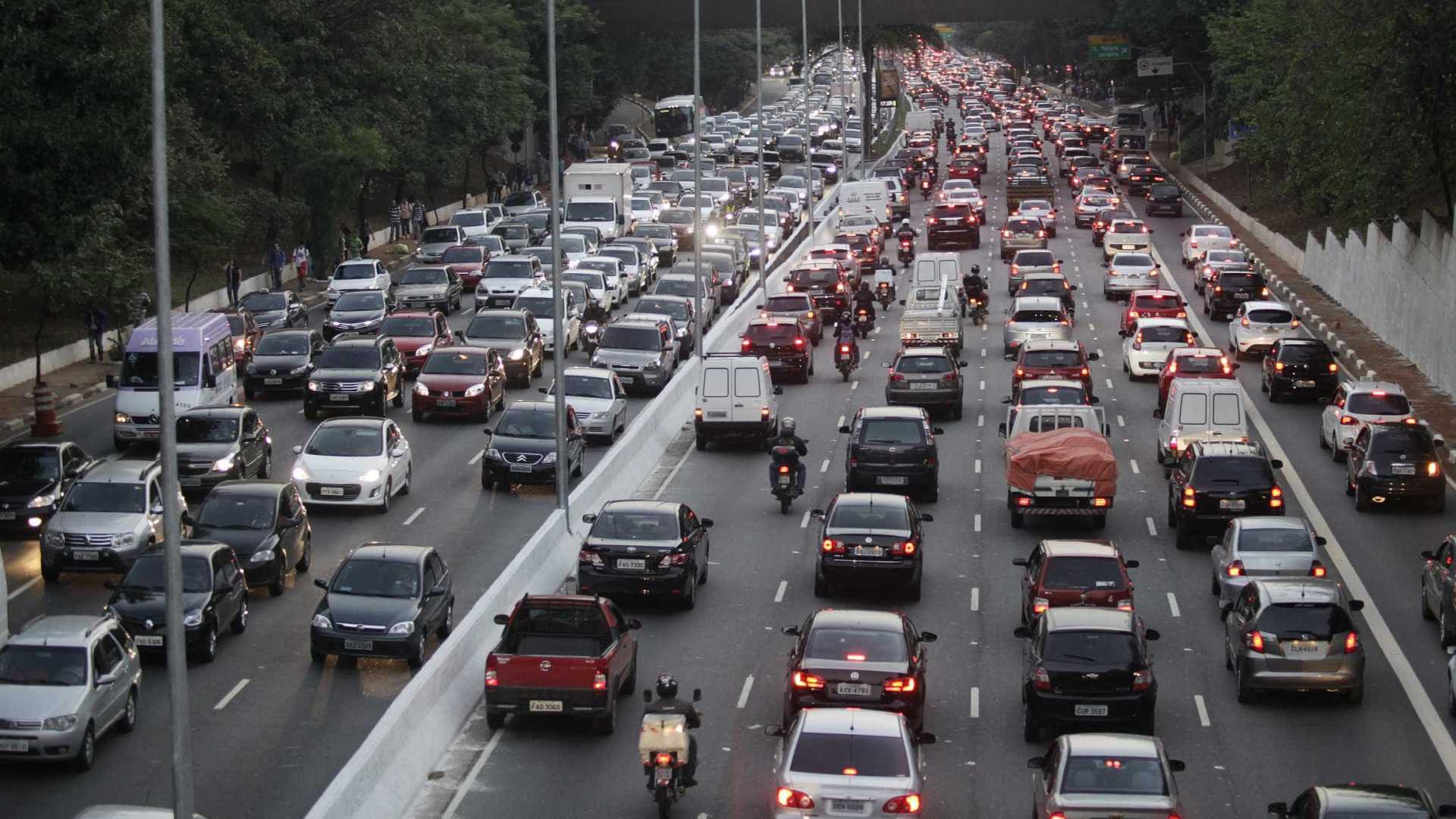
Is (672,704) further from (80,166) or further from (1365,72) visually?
(1365,72)

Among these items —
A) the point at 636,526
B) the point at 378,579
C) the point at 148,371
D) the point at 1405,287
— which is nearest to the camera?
the point at 378,579

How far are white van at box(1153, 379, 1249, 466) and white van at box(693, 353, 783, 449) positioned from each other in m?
7.51

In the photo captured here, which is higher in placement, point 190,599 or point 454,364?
point 454,364

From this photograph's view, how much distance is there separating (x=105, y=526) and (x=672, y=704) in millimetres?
12579

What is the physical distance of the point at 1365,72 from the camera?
50.2 meters

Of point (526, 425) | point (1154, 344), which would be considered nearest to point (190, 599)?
point (526, 425)

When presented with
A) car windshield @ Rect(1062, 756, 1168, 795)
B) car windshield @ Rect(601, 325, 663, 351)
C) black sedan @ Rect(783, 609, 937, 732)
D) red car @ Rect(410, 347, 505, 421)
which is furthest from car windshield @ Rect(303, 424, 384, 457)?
car windshield @ Rect(1062, 756, 1168, 795)

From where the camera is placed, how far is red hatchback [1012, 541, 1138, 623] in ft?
85.5

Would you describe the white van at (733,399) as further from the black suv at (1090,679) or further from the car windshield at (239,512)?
the black suv at (1090,679)

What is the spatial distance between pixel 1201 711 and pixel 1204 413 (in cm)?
1301

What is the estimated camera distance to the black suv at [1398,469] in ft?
111

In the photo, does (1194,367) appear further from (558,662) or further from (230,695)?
(230,695)

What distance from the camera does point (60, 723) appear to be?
69.8 feet

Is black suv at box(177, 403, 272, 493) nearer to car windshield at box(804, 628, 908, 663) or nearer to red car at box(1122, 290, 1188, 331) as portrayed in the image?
car windshield at box(804, 628, 908, 663)
